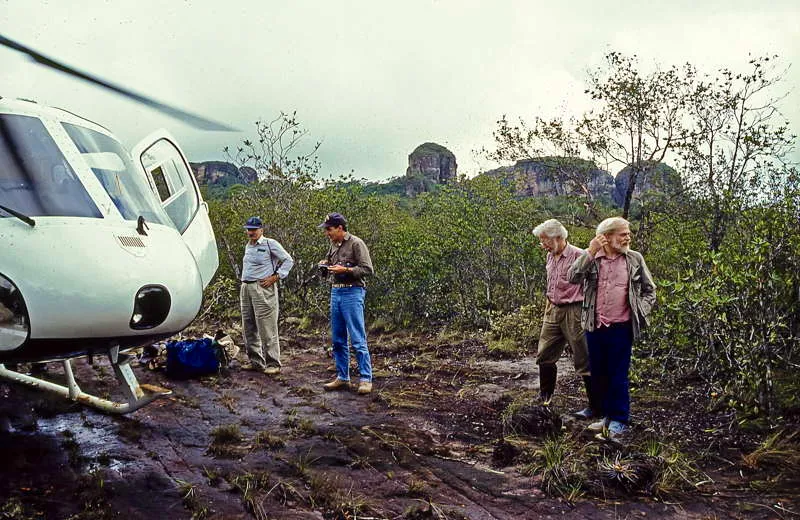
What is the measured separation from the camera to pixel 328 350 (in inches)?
399

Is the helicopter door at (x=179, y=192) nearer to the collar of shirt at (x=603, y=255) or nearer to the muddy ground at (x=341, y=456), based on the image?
the muddy ground at (x=341, y=456)

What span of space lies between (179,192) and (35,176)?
261 centimetres

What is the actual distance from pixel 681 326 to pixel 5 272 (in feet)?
16.8

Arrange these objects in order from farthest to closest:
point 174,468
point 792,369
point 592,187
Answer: point 592,187, point 792,369, point 174,468

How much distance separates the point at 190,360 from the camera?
7.64 m

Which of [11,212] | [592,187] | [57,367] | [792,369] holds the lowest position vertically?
[57,367]

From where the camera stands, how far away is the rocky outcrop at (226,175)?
14.0 m

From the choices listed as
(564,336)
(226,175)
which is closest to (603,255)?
(564,336)

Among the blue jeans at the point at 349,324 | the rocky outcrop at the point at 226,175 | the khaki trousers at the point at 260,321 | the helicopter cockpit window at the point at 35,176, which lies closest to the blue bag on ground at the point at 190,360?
the khaki trousers at the point at 260,321

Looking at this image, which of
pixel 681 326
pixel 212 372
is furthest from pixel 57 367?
pixel 681 326

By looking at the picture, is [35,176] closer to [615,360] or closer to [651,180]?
[615,360]

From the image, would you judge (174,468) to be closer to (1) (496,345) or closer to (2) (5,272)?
(2) (5,272)

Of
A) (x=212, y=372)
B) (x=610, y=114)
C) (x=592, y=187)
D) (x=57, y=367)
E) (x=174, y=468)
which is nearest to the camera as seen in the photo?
(x=174, y=468)

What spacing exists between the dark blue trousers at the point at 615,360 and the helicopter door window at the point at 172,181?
402 centimetres
